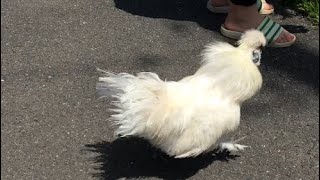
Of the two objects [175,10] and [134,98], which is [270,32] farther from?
[134,98]

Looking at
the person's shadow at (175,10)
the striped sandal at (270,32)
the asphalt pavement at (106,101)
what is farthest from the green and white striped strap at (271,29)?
the person's shadow at (175,10)

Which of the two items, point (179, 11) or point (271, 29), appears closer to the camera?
point (271, 29)

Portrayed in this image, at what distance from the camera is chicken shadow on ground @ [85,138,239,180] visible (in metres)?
2.95

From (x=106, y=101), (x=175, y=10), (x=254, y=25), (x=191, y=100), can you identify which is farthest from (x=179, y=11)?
(x=191, y=100)

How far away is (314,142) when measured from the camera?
3.23 m

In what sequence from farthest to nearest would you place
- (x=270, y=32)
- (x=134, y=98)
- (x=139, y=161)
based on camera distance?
(x=270, y=32) < (x=139, y=161) < (x=134, y=98)

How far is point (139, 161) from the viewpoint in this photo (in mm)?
3023

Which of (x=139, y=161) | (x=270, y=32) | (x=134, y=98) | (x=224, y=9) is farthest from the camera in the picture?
(x=224, y=9)

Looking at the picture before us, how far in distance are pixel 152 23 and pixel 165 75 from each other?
65 cm

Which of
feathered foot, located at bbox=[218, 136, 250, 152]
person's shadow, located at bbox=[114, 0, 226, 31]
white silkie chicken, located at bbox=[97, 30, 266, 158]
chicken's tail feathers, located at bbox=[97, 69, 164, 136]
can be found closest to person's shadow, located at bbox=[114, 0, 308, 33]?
person's shadow, located at bbox=[114, 0, 226, 31]

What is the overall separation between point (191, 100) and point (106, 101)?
0.84 metres

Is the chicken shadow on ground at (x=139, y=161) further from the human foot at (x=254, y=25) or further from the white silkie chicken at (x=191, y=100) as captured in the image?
→ the human foot at (x=254, y=25)

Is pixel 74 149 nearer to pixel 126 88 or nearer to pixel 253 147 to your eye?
pixel 126 88

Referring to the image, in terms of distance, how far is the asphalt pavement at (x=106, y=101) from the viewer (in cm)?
300
